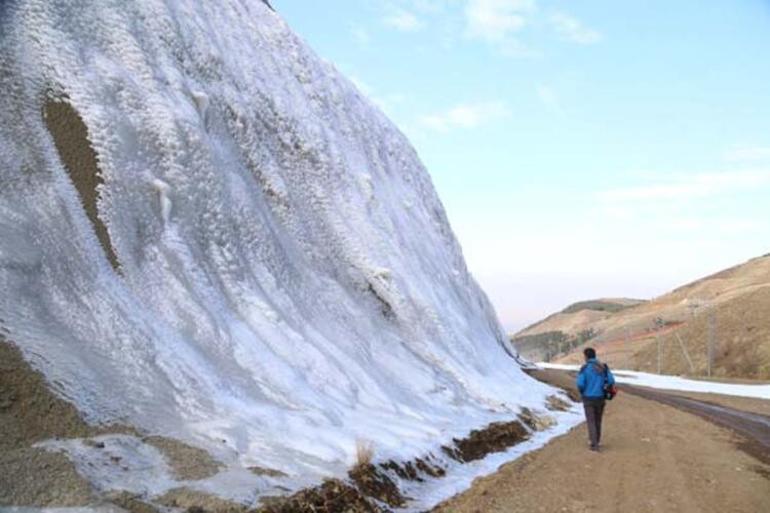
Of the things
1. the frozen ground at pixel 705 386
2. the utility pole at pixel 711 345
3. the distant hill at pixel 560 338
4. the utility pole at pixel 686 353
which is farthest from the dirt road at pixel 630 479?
the distant hill at pixel 560 338

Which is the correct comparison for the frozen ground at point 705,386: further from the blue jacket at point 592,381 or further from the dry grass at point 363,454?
the dry grass at point 363,454

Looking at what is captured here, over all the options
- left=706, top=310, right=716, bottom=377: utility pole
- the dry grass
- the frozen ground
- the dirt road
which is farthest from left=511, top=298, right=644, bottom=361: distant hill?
the dry grass

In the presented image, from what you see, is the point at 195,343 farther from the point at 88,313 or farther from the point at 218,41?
the point at 218,41

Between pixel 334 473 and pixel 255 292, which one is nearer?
pixel 334 473

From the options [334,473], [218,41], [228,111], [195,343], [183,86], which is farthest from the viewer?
[218,41]

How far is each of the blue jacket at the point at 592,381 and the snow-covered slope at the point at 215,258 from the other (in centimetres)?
221

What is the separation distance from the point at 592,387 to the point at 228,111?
32.2ft

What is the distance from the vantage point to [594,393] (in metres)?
13.1

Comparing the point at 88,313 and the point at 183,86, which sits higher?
the point at 183,86

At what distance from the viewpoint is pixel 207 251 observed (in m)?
13.0

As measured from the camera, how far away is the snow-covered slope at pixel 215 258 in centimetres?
913

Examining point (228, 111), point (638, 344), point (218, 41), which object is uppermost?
point (218, 41)

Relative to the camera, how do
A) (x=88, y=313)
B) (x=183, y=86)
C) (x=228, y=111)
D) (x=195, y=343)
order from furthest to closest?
(x=228, y=111) < (x=183, y=86) < (x=195, y=343) < (x=88, y=313)

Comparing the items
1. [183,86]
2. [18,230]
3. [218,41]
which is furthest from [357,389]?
[218,41]
